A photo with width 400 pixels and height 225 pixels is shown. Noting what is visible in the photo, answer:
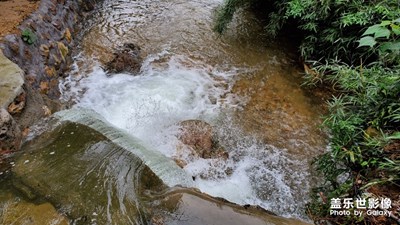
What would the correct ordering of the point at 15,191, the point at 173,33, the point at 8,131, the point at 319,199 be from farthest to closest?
the point at 173,33
the point at 8,131
the point at 319,199
the point at 15,191

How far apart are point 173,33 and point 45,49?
104 inches

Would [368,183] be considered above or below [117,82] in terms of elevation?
above

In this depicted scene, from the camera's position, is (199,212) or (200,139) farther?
(200,139)

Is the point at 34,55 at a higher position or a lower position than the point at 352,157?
lower

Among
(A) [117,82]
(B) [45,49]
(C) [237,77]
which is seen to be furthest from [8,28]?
(C) [237,77]

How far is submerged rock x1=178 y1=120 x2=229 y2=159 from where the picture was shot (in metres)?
3.83

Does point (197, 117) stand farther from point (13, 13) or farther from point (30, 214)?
point (13, 13)

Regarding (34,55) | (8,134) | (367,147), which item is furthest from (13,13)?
(367,147)

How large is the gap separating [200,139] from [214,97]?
1.11 metres

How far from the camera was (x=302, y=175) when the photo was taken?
11.8ft

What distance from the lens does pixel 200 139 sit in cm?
398

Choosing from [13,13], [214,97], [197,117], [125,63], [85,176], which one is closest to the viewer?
[85,176]

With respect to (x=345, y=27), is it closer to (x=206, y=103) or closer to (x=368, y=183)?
(x=206, y=103)

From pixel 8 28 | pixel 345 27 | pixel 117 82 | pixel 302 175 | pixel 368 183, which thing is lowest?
pixel 117 82
